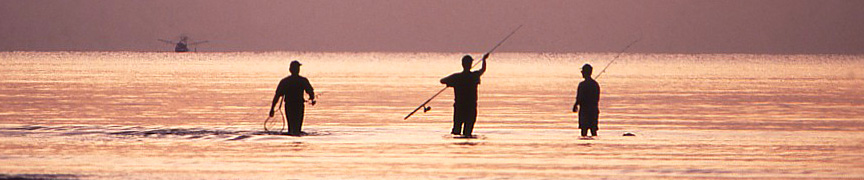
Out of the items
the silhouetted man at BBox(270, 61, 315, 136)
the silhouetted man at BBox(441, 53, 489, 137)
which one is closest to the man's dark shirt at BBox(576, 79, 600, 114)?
the silhouetted man at BBox(441, 53, 489, 137)

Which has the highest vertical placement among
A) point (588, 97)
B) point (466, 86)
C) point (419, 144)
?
point (466, 86)

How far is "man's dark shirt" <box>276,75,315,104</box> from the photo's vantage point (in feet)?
59.9

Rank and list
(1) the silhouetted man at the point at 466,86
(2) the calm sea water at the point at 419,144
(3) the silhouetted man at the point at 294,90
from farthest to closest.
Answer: (1) the silhouetted man at the point at 466,86, (3) the silhouetted man at the point at 294,90, (2) the calm sea water at the point at 419,144

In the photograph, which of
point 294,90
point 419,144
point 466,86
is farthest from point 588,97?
point 294,90

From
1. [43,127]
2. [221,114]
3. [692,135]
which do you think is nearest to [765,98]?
[221,114]

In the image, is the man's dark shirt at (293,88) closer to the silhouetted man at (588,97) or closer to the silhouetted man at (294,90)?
the silhouetted man at (294,90)

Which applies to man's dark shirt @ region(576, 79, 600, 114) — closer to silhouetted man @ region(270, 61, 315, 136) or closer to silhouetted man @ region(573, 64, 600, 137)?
silhouetted man @ region(573, 64, 600, 137)

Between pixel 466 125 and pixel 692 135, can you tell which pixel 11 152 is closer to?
pixel 466 125

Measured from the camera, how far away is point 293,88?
18.3 metres

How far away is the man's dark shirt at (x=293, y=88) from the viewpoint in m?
18.3

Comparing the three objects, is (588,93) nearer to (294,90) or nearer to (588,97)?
(588,97)

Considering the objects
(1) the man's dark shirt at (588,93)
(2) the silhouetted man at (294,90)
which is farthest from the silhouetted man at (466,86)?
(2) the silhouetted man at (294,90)

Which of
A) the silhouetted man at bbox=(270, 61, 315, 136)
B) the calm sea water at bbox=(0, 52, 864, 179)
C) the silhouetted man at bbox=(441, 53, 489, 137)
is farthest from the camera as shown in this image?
the silhouetted man at bbox=(441, 53, 489, 137)

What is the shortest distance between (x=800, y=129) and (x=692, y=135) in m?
2.78
